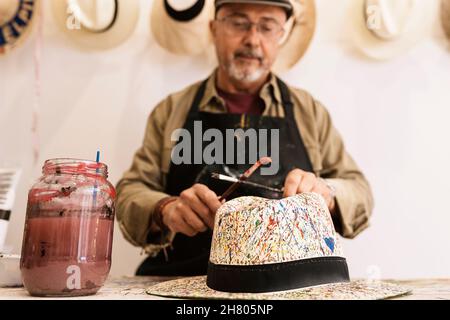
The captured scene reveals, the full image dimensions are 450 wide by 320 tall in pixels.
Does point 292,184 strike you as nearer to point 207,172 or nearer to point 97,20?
point 207,172

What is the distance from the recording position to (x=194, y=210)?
132 centimetres

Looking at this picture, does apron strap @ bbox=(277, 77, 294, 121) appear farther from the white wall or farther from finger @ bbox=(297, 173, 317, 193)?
finger @ bbox=(297, 173, 317, 193)

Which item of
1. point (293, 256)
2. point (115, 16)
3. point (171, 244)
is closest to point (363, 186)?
point (171, 244)

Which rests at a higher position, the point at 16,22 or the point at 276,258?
the point at 16,22

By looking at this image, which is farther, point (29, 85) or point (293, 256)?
point (29, 85)

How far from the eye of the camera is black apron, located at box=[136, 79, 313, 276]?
162 centimetres

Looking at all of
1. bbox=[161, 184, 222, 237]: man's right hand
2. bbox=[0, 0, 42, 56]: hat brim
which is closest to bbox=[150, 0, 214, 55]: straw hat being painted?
bbox=[0, 0, 42, 56]: hat brim

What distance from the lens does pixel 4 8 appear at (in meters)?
1.84

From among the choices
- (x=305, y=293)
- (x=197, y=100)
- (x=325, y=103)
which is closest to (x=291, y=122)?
(x=325, y=103)

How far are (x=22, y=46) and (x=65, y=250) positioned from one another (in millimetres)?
1321

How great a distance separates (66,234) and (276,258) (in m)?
0.42

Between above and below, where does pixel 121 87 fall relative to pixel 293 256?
above

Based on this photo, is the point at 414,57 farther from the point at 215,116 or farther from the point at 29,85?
the point at 29,85

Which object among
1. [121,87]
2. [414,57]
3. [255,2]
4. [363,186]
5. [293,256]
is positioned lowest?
[293,256]
